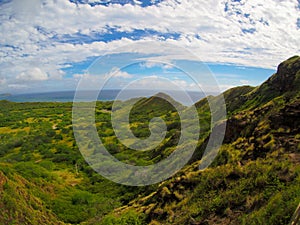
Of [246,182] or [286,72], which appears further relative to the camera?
[286,72]

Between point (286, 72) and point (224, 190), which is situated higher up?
point (286, 72)

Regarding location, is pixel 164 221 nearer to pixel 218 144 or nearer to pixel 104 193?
pixel 218 144

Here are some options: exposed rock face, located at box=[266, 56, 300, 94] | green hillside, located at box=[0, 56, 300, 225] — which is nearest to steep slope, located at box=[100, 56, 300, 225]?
green hillside, located at box=[0, 56, 300, 225]

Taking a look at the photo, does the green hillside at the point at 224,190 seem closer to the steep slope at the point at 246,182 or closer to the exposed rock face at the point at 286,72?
the steep slope at the point at 246,182

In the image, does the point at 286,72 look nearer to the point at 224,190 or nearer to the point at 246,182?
the point at 224,190

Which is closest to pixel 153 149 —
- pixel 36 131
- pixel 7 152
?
pixel 7 152

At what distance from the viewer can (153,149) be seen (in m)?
44.4

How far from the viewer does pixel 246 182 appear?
12180mm

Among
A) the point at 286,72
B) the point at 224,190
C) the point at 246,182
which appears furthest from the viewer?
the point at 286,72

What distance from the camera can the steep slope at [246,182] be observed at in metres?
9.93

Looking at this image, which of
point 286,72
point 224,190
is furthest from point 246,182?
point 286,72

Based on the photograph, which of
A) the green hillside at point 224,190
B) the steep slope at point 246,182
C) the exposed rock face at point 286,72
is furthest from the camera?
the exposed rock face at point 286,72

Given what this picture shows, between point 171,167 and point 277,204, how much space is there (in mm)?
16209

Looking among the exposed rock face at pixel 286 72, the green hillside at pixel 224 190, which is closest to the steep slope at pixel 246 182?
the green hillside at pixel 224 190
